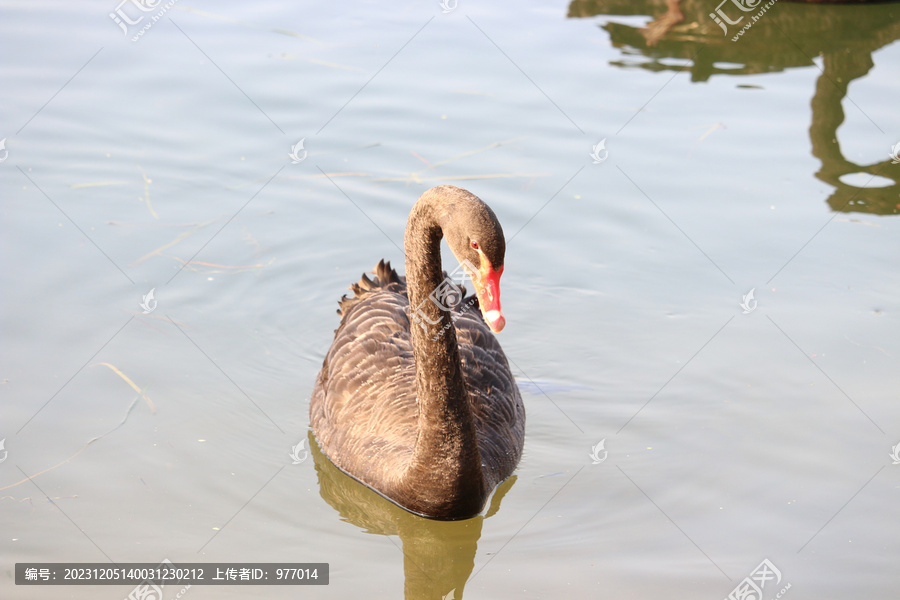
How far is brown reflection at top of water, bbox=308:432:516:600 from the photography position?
4754 millimetres

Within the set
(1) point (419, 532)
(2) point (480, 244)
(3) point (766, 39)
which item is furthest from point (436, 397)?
(3) point (766, 39)

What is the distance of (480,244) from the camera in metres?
3.91

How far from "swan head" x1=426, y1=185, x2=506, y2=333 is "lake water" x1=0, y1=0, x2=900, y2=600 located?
151cm

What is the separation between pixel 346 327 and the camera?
5820mm

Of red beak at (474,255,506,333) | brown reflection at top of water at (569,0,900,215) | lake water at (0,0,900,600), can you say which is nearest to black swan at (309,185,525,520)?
red beak at (474,255,506,333)

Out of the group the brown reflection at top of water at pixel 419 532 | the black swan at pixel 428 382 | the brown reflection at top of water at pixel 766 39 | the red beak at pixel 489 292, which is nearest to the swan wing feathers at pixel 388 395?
the black swan at pixel 428 382

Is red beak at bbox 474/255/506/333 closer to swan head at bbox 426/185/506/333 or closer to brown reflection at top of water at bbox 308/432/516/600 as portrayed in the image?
swan head at bbox 426/185/506/333

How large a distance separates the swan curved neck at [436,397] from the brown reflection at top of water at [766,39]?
18.5 ft

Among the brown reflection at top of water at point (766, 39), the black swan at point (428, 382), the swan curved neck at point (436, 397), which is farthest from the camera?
the brown reflection at top of water at point (766, 39)

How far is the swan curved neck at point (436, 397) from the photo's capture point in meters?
4.59

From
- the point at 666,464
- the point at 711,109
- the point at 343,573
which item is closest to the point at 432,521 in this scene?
the point at 343,573

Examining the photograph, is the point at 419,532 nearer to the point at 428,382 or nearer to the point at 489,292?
the point at 428,382

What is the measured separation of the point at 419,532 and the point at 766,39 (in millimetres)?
8363

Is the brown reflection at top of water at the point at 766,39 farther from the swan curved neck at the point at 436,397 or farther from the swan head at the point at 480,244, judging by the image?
the swan head at the point at 480,244
